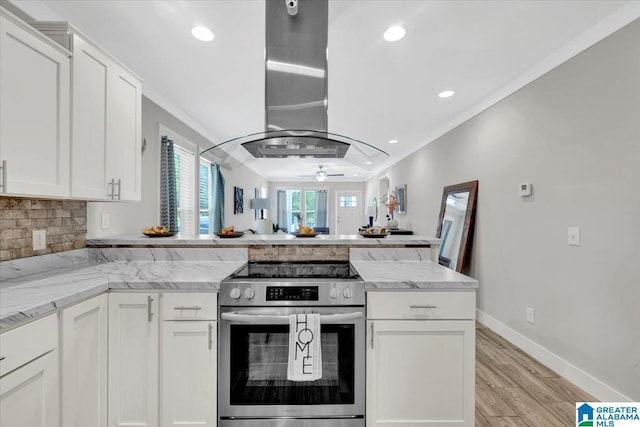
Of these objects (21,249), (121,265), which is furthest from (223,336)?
(21,249)

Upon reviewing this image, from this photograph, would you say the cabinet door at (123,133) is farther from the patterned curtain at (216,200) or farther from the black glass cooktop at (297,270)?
the patterned curtain at (216,200)

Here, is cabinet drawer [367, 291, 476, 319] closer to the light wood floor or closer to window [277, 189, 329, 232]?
the light wood floor

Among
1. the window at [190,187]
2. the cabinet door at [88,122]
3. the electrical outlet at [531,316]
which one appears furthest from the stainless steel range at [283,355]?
the window at [190,187]

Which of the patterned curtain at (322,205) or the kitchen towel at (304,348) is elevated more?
the patterned curtain at (322,205)

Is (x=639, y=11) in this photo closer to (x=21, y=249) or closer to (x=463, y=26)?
(x=463, y=26)

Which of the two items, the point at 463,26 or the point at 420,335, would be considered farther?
the point at 463,26

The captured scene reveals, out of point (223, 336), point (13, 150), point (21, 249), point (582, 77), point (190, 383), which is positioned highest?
point (582, 77)

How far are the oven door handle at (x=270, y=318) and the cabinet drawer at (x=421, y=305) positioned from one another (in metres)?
0.14

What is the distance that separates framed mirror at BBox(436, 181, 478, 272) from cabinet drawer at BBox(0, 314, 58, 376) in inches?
148

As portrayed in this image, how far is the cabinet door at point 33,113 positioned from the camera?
1.30 meters

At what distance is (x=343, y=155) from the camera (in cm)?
203

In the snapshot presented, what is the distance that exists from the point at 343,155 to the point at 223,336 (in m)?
1.31

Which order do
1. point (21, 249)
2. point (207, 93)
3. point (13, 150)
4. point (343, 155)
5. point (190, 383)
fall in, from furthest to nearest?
1. point (207, 93)
2. point (343, 155)
3. point (21, 249)
4. point (190, 383)
5. point (13, 150)

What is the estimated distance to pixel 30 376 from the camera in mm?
1132
